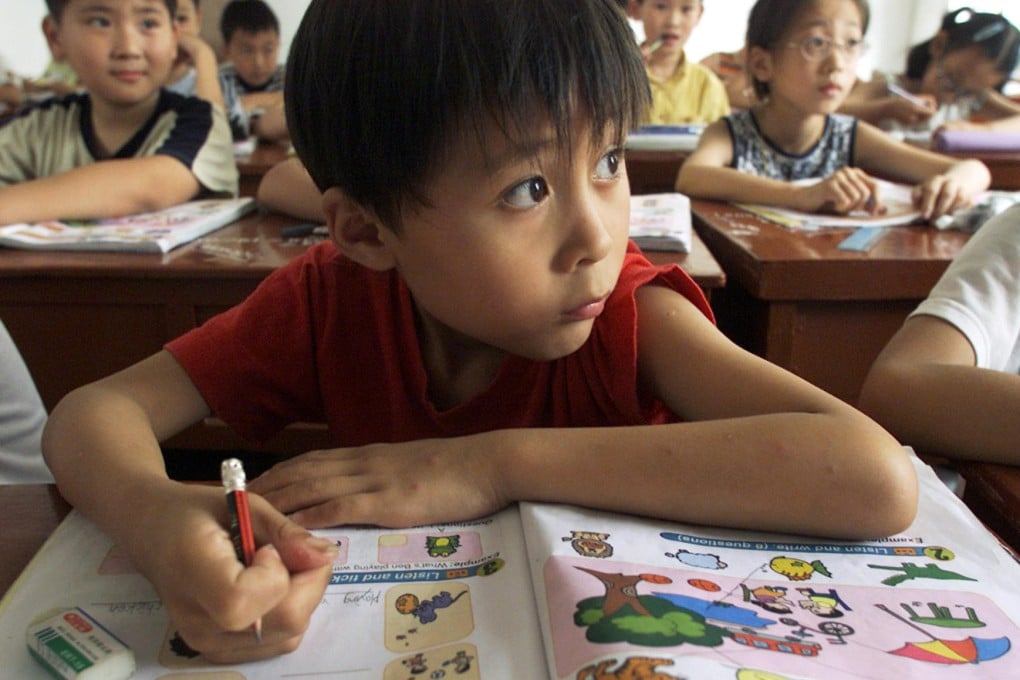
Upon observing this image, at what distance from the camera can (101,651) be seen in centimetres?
38

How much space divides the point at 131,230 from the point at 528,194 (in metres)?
0.93

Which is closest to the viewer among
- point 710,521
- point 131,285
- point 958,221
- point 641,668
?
point 641,668

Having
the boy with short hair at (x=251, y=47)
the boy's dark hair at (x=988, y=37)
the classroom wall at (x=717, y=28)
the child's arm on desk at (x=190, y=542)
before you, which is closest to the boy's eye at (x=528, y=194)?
the child's arm on desk at (x=190, y=542)

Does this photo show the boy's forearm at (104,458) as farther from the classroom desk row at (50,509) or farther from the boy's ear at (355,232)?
the boy's ear at (355,232)

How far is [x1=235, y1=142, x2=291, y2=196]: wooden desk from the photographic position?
198 cm

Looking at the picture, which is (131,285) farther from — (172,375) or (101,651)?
(101,651)

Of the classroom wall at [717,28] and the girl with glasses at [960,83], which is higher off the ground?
the classroom wall at [717,28]

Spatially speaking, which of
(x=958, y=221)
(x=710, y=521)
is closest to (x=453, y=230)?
(x=710, y=521)

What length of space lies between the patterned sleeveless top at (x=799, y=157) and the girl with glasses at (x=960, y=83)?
0.92m

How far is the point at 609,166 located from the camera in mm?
585

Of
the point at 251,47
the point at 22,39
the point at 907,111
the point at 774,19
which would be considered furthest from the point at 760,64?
the point at 22,39

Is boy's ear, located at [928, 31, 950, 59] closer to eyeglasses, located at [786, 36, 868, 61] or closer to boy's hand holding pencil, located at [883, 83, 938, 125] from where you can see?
boy's hand holding pencil, located at [883, 83, 938, 125]

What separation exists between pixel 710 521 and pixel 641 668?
0.17m

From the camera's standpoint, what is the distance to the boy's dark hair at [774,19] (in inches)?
68.4
